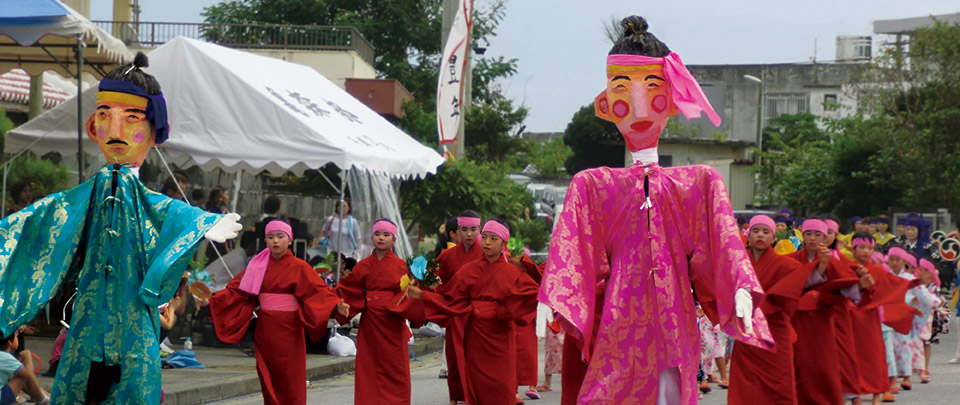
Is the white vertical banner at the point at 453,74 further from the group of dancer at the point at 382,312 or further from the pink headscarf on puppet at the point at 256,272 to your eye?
the pink headscarf on puppet at the point at 256,272

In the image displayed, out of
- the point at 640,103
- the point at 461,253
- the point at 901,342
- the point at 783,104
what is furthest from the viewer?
the point at 783,104

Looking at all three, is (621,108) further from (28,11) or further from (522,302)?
(28,11)

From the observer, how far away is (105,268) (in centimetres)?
621

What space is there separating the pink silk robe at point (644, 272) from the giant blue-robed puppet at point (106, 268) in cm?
170

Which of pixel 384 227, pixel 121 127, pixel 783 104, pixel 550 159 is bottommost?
pixel 384 227

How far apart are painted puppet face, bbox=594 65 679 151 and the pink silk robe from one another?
204 millimetres

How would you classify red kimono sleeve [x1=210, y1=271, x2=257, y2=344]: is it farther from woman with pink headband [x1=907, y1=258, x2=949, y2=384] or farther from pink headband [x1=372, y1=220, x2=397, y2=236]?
woman with pink headband [x1=907, y1=258, x2=949, y2=384]

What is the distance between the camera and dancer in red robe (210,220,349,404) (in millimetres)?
9391

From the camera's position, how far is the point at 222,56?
14.3m

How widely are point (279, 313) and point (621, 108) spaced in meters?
4.01

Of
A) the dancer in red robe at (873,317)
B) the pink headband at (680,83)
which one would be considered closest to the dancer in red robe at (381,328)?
the dancer in red robe at (873,317)

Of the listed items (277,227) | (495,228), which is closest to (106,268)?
(277,227)

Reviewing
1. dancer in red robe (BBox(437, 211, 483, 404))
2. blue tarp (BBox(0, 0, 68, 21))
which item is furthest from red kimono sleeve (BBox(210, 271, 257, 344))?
blue tarp (BBox(0, 0, 68, 21))

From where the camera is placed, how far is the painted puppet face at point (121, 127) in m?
6.54
